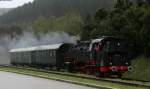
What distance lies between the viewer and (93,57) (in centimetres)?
3152

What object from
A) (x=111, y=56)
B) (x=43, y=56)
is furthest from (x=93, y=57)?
(x=43, y=56)

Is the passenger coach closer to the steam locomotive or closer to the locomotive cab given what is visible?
the steam locomotive

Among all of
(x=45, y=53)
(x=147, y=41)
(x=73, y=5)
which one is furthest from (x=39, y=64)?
(x=73, y=5)

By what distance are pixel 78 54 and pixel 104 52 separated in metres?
6.21

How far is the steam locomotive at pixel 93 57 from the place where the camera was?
99.8ft

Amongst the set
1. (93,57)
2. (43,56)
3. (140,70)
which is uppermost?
(93,57)

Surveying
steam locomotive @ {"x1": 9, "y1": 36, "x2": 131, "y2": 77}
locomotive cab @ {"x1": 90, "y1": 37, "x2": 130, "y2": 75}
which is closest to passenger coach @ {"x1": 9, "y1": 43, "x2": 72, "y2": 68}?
steam locomotive @ {"x1": 9, "y1": 36, "x2": 131, "y2": 77}

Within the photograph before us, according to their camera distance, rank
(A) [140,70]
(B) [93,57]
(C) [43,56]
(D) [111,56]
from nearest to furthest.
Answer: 1. (D) [111,56]
2. (B) [93,57]
3. (A) [140,70]
4. (C) [43,56]

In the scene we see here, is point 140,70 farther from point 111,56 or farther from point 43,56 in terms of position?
point 43,56

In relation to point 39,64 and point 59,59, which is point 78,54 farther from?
point 39,64

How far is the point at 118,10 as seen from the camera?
50750 millimetres

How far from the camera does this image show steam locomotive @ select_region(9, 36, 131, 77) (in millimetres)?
30406

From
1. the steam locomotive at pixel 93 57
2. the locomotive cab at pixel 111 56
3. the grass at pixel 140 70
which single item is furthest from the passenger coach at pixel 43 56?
the locomotive cab at pixel 111 56

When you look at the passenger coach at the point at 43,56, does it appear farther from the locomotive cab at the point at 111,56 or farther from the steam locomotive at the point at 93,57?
the locomotive cab at the point at 111,56
